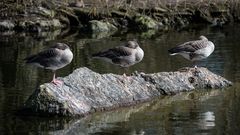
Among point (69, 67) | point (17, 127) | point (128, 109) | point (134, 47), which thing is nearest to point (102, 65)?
point (69, 67)

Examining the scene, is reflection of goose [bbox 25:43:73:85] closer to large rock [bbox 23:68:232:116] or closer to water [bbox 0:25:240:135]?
large rock [bbox 23:68:232:116]

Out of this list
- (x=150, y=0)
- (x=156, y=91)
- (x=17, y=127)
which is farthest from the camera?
(x=150, y=0)

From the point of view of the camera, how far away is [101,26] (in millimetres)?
50094

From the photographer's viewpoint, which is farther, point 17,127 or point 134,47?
point 134,47

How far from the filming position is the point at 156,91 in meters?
20.5

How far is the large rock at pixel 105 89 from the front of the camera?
17531 mm

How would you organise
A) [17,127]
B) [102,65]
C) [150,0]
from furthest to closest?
1. [150,0]
2. [102,65]
3. [17,127]

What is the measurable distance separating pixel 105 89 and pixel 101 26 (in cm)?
3144

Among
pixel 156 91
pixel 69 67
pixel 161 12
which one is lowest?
pixel 161 12

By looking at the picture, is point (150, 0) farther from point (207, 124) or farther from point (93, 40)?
point (207, 124)

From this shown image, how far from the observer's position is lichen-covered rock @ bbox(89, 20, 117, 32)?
49.5m

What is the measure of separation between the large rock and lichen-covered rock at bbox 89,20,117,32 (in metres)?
27.6

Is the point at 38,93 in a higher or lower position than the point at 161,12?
higher

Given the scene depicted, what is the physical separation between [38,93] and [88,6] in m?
35.9
